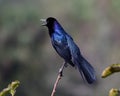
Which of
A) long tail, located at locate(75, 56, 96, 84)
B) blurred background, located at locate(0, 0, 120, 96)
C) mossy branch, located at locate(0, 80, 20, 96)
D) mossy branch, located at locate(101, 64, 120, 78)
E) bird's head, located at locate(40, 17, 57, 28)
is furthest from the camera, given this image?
blurred background, located at locate(0, 0, 120, 96)

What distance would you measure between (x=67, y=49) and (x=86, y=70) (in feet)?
2.14

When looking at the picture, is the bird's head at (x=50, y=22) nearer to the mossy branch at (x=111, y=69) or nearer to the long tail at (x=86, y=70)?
the long tail at (x=86, y=70)

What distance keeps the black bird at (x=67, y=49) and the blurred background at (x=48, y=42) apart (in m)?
16.2

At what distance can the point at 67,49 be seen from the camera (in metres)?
3.72

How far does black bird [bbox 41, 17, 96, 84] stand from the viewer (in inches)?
125

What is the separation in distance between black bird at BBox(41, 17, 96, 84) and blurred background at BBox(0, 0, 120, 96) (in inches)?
640

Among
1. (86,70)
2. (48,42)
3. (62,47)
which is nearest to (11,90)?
(86,70)

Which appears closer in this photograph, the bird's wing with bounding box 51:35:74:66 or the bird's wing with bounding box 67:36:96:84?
the bird's wing with bounding box 67:36:96:84

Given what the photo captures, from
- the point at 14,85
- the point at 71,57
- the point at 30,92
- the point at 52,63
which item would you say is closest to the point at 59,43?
the point at 71,57

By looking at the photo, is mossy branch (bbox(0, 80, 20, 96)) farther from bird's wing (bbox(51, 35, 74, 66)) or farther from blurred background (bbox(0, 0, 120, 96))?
blurred background (bbox(0, 0, 120, 96))

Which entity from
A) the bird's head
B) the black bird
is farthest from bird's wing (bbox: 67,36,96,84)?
the bird's head

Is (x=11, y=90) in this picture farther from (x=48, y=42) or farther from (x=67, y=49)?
(x=48, y=42)

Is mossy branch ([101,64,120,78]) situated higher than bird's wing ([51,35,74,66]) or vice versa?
mossy branch ([101,64,120,78])

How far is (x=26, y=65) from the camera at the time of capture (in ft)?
75.3
